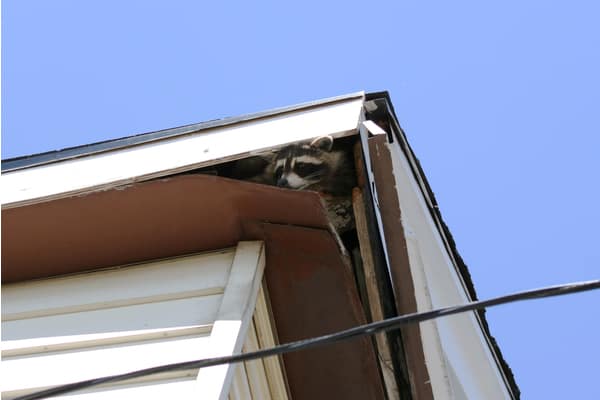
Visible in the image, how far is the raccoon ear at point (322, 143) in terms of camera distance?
7.90 feet

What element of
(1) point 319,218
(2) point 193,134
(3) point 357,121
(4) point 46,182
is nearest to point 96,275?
(4) point 46,182

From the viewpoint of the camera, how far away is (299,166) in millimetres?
2455

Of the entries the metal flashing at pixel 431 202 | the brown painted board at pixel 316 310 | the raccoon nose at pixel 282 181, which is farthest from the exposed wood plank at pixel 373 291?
the metal flashing at pixel 431 202

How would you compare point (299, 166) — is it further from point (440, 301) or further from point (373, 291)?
point (440, 301)

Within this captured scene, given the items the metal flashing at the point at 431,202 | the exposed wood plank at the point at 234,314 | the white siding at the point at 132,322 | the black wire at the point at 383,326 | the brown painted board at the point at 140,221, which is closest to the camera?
the black wire at the point at 383,326

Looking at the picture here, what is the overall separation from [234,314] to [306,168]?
44 cm

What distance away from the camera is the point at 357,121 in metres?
2.43

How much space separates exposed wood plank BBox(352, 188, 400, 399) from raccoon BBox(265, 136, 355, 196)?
0.07m

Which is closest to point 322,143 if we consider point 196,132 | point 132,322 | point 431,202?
point 196,132

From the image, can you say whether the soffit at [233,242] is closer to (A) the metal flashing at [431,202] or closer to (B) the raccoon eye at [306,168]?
(B) the raccoon eye at [306,168]

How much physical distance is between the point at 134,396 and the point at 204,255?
2.04 feet

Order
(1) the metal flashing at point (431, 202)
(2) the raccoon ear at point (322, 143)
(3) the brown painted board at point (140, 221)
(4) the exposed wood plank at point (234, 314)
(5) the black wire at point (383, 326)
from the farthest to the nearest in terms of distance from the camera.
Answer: (1) the metal flashing at point (431, 202), (3) the brown painted board at point (140, 221), (2) the raccoon ear at point (322, 143), (4) the exposed wood plank at point (234, 314), (5) the black wire at point (383, 326)

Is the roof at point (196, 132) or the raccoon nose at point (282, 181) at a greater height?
the roof at point (196, 132)

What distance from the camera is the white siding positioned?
2.17 meters
